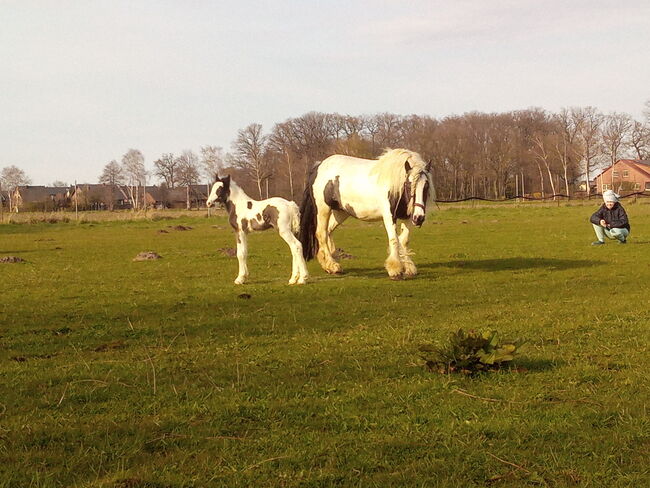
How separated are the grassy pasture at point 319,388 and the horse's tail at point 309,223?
109 inches

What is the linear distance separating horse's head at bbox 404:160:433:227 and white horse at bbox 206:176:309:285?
2.55m

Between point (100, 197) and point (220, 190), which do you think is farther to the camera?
point (100, 197)

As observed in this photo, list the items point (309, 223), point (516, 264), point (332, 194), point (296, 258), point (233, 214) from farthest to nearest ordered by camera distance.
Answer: point (516, 264) < point (309, 223) < point (332, 194) < point (233, 214) < point (296, 258)

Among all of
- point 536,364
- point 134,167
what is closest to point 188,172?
point 134,167

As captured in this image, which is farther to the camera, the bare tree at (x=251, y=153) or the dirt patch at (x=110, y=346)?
the bare tree at (x=251, y=153)

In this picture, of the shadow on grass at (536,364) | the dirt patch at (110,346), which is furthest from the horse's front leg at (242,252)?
the shadow on grass at (536,364)

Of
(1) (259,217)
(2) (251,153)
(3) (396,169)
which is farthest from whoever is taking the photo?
(2) (251,153)

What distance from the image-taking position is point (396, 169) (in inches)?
572

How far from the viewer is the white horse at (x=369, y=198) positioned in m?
14.4

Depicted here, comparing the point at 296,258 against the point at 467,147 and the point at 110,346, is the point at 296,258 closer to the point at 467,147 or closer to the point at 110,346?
the point at 110,346

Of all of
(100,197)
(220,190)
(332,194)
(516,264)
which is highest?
(100,197)

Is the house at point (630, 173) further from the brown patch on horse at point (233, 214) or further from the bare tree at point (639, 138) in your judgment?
the brown patch on horse at point (233, 214)

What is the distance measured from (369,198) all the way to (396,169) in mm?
920

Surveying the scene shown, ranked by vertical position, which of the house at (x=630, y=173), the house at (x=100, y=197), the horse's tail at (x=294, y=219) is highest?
the house at (x=100, y=197)
